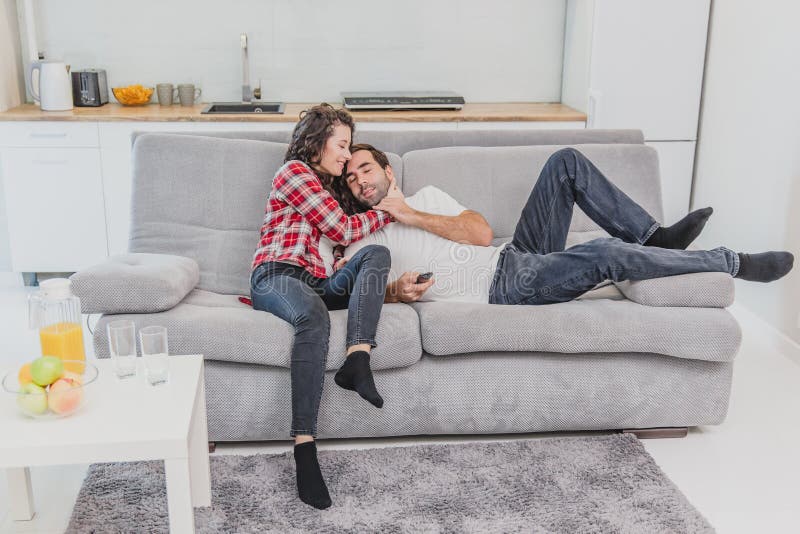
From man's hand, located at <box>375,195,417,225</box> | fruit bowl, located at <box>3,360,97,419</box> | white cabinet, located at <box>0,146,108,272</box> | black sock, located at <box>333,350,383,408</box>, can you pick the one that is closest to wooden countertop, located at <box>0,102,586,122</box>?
white cabinet, located at <box>0,146,108,272</box>

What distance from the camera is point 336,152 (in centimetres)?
282

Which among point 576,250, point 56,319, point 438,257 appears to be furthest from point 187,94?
point 56,319

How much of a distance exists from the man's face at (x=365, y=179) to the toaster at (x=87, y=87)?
2.10 meters

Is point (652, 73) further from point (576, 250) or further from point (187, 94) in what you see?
point (187, 94)

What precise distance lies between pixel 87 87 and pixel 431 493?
3.05m

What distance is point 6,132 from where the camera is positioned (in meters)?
4.09

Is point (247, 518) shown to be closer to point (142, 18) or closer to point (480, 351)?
point (480, 351)

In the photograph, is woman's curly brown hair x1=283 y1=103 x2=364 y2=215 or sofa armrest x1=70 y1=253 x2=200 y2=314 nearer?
sofa armrest x1=70 y1=253 x2=200 y2=314

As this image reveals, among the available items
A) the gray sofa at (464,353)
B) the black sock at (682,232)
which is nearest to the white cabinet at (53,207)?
the gray sofa at (464,353)

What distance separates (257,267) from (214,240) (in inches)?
12.9

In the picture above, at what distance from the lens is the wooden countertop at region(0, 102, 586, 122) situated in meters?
4.11

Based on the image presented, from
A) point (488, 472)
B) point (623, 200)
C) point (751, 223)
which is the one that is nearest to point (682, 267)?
point (623, 200)

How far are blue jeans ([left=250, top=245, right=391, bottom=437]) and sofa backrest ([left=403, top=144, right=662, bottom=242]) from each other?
1.96ft

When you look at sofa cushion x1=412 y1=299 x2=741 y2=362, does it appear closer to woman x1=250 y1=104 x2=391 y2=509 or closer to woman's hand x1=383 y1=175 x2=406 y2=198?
woman x1=250 y1=104 x2=391 y2=509
